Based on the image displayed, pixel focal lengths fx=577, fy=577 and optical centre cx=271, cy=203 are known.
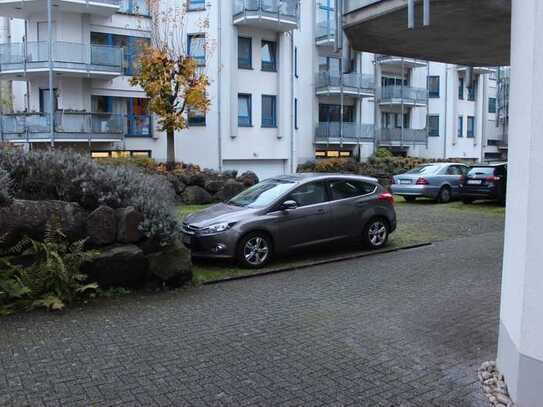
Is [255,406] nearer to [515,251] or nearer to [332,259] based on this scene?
[515,251]

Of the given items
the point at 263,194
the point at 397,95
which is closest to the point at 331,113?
the point at 397,95

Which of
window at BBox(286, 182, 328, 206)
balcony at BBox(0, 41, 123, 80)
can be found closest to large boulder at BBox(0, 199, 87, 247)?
window at BBox(286, 182, 328, 206)

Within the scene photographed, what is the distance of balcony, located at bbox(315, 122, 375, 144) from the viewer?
37656 mm

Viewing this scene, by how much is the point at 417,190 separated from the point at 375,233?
11233 mm

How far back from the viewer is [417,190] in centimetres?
2242

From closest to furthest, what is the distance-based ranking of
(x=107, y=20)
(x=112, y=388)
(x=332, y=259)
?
(x=112, y=388), (x=332, y=259), (x=107, y=20)

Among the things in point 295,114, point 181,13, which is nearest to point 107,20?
point 181,13

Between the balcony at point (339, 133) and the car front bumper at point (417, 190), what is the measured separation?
596 inches

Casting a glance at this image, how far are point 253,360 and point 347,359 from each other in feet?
3.05

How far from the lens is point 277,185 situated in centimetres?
1115

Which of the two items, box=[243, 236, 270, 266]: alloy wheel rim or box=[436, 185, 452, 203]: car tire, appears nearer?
box=[243, 236, 270, 266]: alloy wheel rim

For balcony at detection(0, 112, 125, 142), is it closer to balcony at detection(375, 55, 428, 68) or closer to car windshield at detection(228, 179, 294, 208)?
car windshield at detection(228, 179, 294, 208)

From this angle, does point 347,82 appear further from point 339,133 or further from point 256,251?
point 256,251

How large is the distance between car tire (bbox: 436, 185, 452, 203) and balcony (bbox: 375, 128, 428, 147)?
18584 mm
